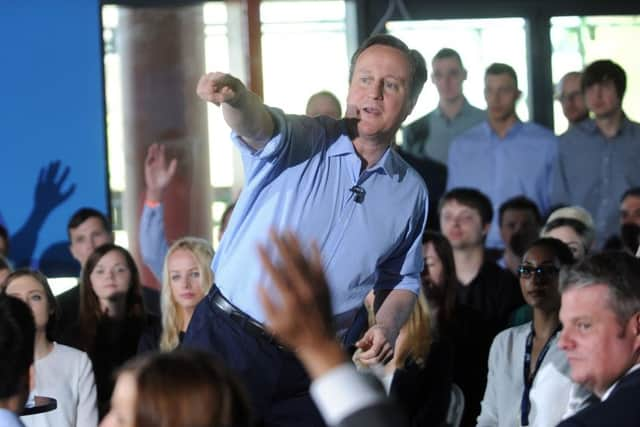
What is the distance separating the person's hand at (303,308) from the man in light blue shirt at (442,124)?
5.59 metres

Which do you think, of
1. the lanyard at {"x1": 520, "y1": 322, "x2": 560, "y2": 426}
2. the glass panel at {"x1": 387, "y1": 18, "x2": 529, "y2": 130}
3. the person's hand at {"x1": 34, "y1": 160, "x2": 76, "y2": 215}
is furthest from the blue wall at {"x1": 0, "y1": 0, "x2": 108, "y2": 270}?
the lanyard at {"x1": 520, "y1": 322, "x2": 560, "y2": 426}

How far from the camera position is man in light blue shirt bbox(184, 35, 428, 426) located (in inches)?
147

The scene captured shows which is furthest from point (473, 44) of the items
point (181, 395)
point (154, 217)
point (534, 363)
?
point (181, 395)

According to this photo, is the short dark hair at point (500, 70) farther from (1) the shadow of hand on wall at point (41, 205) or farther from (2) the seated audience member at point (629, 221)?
(1) the shadow of hand on wall at point (41, 205)

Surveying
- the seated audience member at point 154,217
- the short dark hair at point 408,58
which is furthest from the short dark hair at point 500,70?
the short dark hair at point 408,58

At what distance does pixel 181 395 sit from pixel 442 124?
18.5 ft

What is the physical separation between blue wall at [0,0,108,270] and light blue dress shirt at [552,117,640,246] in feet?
7.98

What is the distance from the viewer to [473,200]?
22.2ft

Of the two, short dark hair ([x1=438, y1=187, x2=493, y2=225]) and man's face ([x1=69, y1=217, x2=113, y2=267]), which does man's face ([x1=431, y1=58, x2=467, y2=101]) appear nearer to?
short dark hair ([x1=438, y1=187, x2=493, y2=225])

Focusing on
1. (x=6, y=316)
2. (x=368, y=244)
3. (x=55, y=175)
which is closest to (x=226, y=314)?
(x=368, y=244)

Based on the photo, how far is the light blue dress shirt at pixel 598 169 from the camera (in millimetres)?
7328

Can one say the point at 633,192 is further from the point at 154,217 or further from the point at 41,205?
the point at 41,205

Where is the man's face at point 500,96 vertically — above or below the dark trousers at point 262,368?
above

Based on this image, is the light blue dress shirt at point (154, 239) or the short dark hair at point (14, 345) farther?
the light blue dress shirt at point (154, 239)
